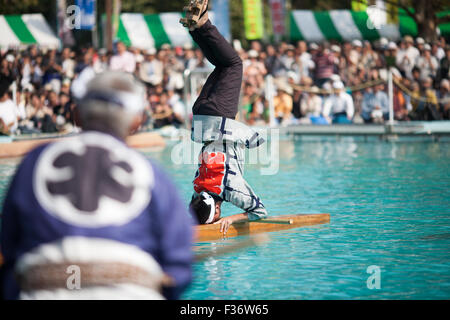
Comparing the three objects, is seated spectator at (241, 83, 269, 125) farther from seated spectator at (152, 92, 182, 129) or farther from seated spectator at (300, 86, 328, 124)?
seated spectator at (152, 92, 182, 129)

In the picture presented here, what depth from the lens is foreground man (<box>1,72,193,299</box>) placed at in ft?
8.10

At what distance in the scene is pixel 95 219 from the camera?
2471mm

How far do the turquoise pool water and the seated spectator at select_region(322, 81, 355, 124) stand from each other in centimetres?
560

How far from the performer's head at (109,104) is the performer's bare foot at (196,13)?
3324mm

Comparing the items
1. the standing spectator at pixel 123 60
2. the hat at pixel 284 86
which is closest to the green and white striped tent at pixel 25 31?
the standing spectator at pixel 123 60

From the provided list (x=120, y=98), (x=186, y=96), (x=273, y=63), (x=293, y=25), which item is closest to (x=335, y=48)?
(x=273, y=63)

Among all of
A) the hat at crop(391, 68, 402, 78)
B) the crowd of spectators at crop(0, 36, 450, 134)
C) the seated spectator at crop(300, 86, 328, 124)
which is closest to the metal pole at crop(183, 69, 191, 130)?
the crowd of spectators at crop(0, 36, 450, 134)

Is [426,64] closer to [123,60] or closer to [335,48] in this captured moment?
[335,48]

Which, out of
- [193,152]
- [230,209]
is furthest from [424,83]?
[230,209]

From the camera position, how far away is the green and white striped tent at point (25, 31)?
82.6ft

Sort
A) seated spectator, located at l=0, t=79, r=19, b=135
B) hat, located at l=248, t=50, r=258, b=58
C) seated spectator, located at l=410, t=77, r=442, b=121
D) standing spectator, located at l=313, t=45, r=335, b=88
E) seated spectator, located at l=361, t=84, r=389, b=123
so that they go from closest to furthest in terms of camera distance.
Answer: seated spectator, located at l=0, t=79, r=19, b=135 → seated spectator, located at l=361, t=84, r=389, b=123 → seated spectator, located at l=410, t=77, r=442, b=121 → standing spectator, located at l=313, t=45, r=335, b=88 → hat, located at l=248, t=50, r=258, b=58

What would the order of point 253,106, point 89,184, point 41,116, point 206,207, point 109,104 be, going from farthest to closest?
point 253,106, point 41,116, point 206,207, point 109,104, point 89,184

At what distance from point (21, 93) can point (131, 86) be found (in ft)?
55.0

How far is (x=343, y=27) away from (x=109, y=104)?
992 inches
